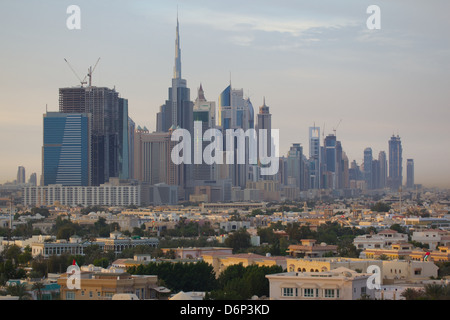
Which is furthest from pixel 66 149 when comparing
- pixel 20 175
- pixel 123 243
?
pixel 123 243

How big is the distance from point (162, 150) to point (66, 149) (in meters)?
25.0

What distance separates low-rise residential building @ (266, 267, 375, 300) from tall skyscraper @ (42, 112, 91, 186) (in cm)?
10241

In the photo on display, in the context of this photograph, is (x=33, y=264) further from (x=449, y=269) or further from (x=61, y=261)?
(x=449, y=269)

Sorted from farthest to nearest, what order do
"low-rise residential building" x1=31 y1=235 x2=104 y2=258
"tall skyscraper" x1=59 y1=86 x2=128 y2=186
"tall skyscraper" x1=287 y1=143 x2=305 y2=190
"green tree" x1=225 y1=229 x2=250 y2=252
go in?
1. "tall skyscraper" x1=287 y1=143 x2=305 y2=190
2. "tall skyscraper" x1=59 y1=86 x2=128 y2=186
3. "green tree" x1=225 y1=229 x2=250 y2=252
4. "low-rise residential building" x1=31 y1=235 x2=104 y2=258

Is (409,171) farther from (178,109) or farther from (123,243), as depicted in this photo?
(123,243)

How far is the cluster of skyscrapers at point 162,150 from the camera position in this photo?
132 metres

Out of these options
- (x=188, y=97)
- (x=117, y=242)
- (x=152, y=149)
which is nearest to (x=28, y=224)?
(x=117, y=242)

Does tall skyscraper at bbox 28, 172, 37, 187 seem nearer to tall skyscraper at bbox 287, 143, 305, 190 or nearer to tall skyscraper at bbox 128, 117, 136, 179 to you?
tall skyscraper at bbox 128, 117, 136, 179

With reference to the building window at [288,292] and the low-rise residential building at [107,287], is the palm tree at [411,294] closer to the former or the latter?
the building window at [288,292]

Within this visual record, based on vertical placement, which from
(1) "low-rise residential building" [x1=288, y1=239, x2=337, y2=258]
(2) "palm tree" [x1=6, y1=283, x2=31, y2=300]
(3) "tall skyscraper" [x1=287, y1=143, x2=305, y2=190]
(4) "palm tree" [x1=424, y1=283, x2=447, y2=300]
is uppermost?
(3) "tall skyscraper" [x1=287, y1=143, x2=305, y2=190]

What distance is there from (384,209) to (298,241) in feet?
132

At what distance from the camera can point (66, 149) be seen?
132 metres

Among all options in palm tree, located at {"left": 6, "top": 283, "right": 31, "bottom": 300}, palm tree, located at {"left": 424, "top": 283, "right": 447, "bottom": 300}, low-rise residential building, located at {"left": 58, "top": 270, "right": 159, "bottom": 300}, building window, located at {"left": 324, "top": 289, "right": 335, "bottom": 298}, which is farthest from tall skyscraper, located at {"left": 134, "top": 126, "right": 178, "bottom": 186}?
building window, located at {"left": 324, "top": 289, "right": 335, "bottom": 298}

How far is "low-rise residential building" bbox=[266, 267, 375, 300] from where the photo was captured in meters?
22.5
